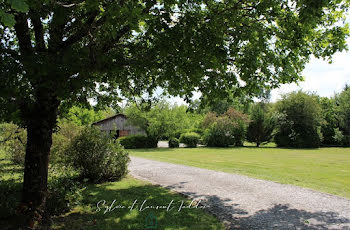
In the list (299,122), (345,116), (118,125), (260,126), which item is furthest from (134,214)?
(345,116)

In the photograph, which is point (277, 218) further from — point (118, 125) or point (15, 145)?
point (118, 125)

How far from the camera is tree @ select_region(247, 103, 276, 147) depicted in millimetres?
33656

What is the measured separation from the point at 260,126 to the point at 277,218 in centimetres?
2965

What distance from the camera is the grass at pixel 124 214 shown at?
16.8 feet

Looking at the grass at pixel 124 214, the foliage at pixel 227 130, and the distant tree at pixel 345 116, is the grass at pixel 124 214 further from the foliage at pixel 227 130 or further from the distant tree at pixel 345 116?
the distant tree at pixel 345 116

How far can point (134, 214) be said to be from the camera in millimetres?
5797

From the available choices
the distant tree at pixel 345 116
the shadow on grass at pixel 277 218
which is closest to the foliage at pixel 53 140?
the shadow on grass at pixel 277 218

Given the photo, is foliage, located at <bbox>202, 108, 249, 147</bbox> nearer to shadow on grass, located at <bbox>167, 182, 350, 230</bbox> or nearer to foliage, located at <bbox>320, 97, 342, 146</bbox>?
foliage, located at <bbox>320, 97, 342, 146</bbox>

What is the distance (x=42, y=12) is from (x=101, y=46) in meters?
1.25

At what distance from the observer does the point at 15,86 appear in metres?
4.00

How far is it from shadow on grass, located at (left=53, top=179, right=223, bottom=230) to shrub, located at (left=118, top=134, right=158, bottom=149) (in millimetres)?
21752

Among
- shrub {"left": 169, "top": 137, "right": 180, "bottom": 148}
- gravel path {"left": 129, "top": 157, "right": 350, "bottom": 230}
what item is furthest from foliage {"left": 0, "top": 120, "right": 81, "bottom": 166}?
shrub {"left": 169, "top": 137, "right": 180, "bottom": 148}

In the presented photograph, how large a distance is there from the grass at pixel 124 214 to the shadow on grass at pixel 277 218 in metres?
0.37

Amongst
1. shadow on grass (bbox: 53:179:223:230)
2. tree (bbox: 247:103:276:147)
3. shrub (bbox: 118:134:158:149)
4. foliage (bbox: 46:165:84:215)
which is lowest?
shadow on grass (bbox: 53:179:223:230)
